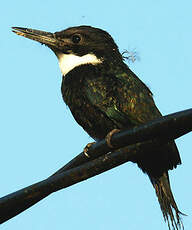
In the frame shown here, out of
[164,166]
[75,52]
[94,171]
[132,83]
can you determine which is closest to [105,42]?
[75,52]

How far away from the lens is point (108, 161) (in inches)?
120

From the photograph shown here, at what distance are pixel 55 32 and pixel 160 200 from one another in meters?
2.36

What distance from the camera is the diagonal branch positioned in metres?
2.81

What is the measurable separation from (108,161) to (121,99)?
6.09 ft

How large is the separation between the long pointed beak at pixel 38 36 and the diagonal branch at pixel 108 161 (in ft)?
9.78

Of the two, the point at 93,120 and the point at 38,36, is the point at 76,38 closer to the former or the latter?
the point at 38,36

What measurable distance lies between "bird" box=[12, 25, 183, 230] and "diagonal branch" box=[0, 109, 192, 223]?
1.41 m

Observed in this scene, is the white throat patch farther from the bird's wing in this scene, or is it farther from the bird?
the bird's wing

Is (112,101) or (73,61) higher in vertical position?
(73,61)

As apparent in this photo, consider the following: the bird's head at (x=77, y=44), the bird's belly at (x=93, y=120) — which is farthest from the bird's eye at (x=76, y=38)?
the bird's belly at (x=93, y=120)

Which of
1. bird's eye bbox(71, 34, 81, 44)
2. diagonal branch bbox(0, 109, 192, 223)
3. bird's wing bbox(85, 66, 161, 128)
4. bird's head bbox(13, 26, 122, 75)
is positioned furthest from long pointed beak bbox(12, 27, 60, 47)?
diagonal branch bbox(0, 109, 192, 223)

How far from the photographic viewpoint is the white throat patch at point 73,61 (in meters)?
5.54

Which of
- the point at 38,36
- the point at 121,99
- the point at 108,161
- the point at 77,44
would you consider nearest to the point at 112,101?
the point at 121,99

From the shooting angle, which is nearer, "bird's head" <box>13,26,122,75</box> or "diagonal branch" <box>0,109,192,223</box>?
"diagonal branch" <box>0,109,192,223</box>
